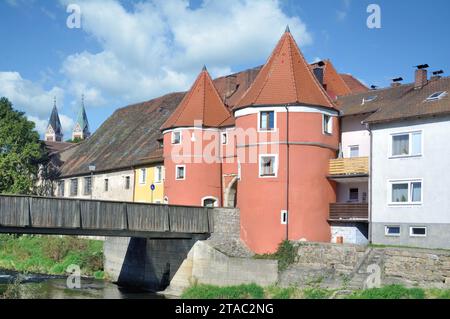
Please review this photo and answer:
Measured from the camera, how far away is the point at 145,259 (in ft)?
135

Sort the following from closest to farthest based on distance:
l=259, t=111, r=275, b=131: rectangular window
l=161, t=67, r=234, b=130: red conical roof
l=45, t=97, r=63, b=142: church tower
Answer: l=259, t=111, r=275, b=131: rectangular window
l=161, t=67, r=234, b=130: red conical roof
l=45, t=97, r=63, b=142: church tower

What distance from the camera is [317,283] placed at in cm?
3058

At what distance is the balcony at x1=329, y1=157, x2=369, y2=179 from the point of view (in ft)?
116

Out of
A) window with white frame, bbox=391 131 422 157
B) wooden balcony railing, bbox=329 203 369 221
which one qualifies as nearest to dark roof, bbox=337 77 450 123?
window with white frame, bbox=391 131 422 157

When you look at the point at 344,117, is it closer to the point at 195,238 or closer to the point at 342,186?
the point at 342,186

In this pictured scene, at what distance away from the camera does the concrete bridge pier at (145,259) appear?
125 ft

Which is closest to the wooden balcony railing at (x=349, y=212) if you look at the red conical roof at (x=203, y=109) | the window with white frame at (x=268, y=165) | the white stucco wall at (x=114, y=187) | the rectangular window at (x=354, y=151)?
the rectangular window at (x=354, y=151)

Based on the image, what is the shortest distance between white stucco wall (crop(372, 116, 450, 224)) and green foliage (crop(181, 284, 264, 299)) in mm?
6852

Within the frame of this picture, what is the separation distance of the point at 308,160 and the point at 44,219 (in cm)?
1367

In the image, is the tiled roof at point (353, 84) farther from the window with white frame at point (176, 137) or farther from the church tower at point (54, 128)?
the church tower at point (54, 128)

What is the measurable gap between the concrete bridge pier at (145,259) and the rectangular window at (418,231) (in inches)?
431

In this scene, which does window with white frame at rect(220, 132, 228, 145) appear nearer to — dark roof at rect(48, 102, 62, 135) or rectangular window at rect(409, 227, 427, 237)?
rectangular window at rect(409, 227, 427, 237)

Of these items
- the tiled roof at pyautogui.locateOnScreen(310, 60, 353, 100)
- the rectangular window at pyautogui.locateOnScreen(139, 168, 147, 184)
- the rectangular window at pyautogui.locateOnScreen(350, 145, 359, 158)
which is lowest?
the rectangular window at pyautogui.locateOnScreen(139, 168, 147, 184)

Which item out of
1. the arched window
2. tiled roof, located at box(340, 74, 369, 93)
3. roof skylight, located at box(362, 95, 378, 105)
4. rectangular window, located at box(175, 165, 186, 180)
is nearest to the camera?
roof skylight, located at box(362, 95, 378, 105)
